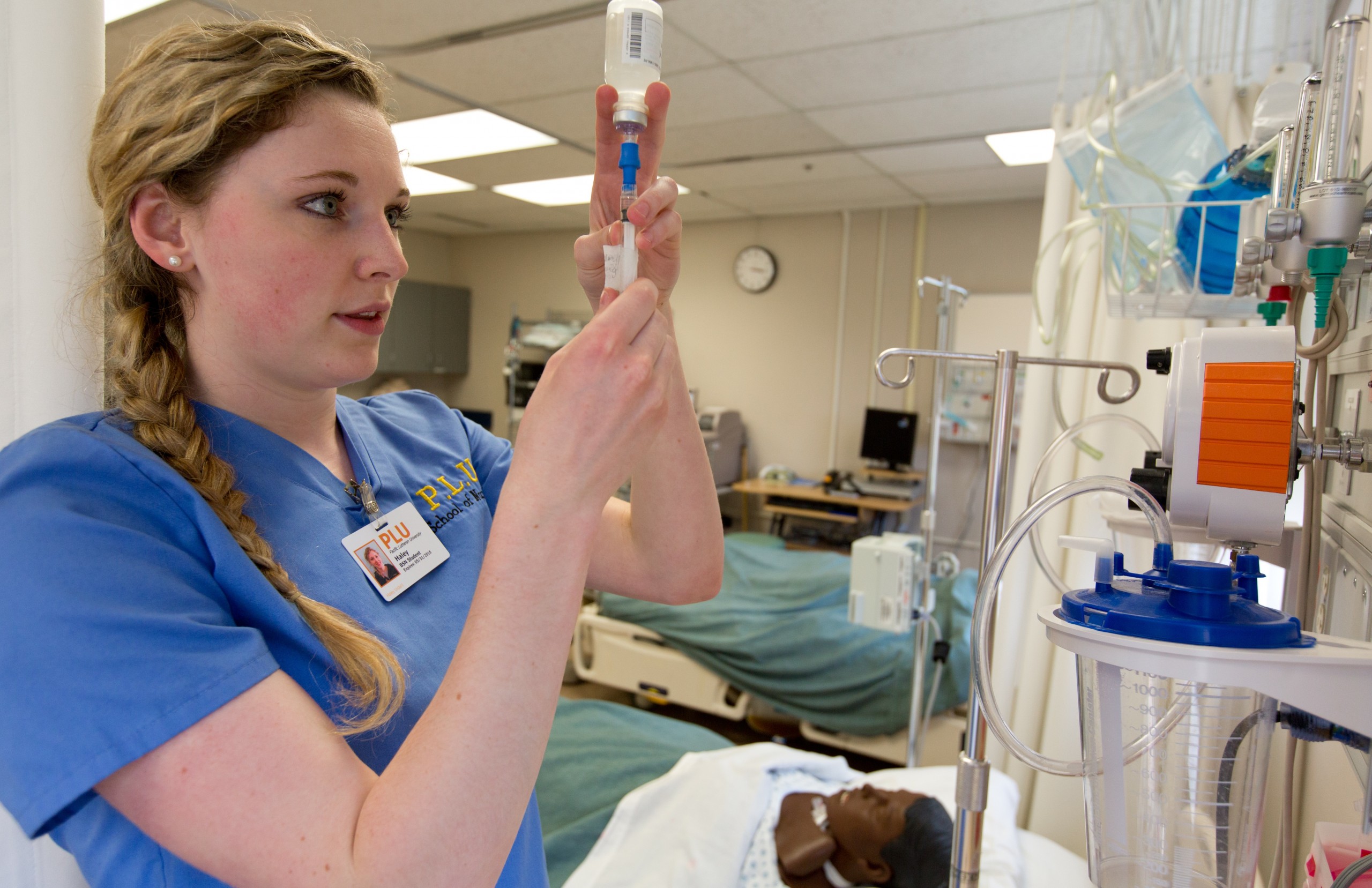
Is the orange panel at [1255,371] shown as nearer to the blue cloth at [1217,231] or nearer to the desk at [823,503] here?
the blue cloth at [1217,231]

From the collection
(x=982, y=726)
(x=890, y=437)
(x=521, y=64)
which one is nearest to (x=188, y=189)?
(x=982, y=726)

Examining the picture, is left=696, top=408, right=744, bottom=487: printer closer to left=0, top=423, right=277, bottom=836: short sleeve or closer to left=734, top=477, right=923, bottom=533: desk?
left=734, top=477, right=923, bottom=533: desk

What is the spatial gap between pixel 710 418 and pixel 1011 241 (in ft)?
7.36

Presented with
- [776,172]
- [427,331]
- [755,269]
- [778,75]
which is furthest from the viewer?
[427,331]

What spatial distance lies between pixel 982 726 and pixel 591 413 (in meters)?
0.68

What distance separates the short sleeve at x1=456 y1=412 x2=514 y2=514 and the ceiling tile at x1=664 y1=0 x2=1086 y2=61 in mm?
1879

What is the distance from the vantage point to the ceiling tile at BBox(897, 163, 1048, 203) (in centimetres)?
419

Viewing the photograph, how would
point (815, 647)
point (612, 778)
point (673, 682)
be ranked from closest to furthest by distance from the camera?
1. point (612, 778)
2. point (815, 647)
3. point (673, 682)

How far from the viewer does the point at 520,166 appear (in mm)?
4496

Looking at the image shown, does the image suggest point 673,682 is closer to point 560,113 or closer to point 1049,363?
point 560,113

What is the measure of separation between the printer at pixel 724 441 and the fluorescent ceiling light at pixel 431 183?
220 cm

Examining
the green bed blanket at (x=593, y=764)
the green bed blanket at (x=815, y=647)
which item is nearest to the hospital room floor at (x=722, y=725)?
the green bed blanket at (x=815, y=647)

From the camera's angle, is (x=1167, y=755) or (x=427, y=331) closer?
(x=1167, y=755)

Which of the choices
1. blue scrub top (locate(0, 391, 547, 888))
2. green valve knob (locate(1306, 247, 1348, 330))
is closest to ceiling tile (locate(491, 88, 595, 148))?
blue scrub top (locate(0, 391, 547, 888))
